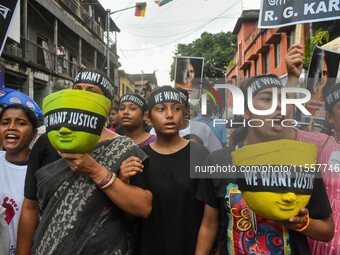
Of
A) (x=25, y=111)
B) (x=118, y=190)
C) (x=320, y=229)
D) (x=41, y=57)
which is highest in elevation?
(x=41, y=57)

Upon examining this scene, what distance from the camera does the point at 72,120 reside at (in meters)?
1.11

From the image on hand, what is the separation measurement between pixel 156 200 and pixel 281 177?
1.02 m

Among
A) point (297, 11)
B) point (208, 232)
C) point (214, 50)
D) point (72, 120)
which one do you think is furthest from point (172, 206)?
point (214, 50)

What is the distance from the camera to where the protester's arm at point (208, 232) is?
153 centimetres

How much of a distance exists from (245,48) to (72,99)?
59.8ft

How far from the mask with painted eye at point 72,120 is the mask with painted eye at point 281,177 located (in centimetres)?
66

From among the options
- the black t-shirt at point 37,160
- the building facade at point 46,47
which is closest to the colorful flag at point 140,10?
the building facade at point 46,47

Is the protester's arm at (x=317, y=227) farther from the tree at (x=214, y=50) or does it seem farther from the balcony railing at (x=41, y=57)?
the tree at (x=214, y=50)

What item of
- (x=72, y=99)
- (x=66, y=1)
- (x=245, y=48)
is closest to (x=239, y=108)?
(x=72, y=99)

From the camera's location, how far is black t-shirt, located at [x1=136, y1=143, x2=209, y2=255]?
1.77 metres

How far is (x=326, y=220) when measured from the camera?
1.29m

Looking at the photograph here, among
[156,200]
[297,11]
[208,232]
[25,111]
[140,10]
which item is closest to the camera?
[208,232]

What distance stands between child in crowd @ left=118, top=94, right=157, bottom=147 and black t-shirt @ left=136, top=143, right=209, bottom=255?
1.26 metres

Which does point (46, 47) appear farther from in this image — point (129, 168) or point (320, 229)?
point (320, 229)
